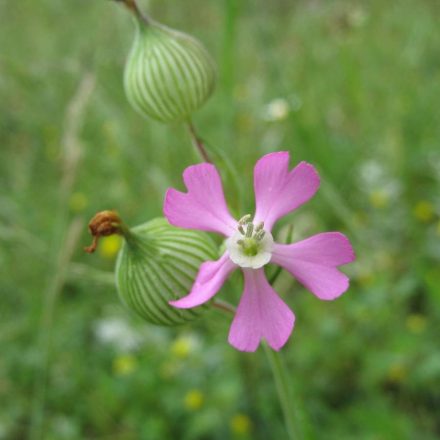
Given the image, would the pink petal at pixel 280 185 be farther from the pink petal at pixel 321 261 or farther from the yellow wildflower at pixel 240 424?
the yellow wildflower at pixel 240 424

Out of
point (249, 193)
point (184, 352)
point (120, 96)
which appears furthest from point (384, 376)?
point (120, 96)

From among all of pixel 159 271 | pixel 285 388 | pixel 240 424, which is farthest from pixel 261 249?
pixel 240 424

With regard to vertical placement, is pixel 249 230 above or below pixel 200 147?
below

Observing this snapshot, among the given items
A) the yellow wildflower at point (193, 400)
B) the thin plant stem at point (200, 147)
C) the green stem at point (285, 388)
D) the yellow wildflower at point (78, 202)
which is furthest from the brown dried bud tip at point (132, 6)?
the yellow wildflower at point (78, 202)

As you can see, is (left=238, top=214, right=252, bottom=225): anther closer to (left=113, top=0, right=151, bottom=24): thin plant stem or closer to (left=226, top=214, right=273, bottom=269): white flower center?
(left=226, top=214, right=273, bottom=269): white flower center

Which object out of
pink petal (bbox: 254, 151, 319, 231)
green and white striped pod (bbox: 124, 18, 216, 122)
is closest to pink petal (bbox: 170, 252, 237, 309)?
pink petal (bbox: 254, 151, 319, 231)

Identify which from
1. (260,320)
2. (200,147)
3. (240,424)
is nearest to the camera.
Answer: (260,320)

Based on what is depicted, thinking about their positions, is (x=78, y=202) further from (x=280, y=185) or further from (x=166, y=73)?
(x=280, y=185)
